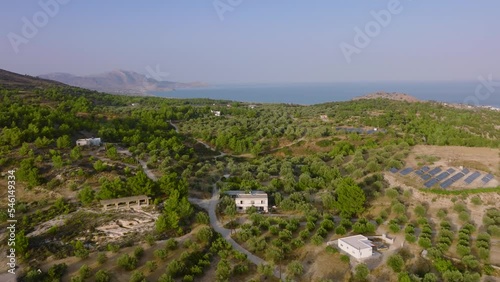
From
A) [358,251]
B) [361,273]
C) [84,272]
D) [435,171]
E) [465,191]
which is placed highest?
[435,171]

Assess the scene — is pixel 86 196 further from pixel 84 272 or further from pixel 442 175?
pixel 442 175

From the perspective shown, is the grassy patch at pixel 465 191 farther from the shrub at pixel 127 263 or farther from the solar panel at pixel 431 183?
the shrub at pixel 127 263

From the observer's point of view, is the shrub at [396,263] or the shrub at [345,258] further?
the shrub at [345,258]

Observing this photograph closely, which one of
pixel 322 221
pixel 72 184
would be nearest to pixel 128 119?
pixel 72 184

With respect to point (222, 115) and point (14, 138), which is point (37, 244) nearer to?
point (14, 138)

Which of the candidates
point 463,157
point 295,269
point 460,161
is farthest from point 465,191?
point 295,269

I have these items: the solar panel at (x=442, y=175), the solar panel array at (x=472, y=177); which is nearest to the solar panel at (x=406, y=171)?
the solar panel at (x=442, y=175)

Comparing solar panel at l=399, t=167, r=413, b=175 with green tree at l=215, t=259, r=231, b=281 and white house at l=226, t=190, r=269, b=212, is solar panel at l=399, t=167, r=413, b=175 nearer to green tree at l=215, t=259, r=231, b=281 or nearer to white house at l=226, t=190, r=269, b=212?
white house at l=226, t=190, r=269, b=212

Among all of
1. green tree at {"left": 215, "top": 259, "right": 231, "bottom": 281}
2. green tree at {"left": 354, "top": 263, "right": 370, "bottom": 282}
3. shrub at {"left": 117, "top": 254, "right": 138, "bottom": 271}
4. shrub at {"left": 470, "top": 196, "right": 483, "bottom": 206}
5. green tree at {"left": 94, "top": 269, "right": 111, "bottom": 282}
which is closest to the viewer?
green tree at {"left": 94, "top": 269, "right": 111, "bottom": 282}

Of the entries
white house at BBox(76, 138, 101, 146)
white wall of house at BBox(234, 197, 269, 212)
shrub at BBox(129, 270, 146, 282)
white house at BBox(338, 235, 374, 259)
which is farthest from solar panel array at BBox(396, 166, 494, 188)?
white house at BBox(76, 138, 101, 146)
